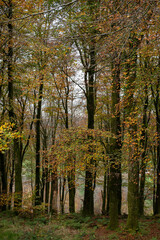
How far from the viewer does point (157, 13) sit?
3.47 metres

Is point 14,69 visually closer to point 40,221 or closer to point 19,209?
point 19,209

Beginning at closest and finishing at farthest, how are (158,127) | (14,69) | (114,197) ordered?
1. (114,197)
2. (14,69)
3. (158,127)

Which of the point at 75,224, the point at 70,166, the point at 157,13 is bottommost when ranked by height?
the point at 75,224

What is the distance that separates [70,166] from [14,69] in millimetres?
5537

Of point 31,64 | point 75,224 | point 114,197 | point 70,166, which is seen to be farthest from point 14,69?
point 75,224

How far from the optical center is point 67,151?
273 inches

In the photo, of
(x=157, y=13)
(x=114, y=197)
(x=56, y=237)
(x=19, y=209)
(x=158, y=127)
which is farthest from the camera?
(x=158, y=127)

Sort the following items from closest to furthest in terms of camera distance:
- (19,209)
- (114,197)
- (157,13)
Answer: (157,13) → (114,197) → (19,209)

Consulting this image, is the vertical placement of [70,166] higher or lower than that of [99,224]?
higher

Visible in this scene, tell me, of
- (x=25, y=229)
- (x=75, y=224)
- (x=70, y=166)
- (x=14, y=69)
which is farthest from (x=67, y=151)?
(x=14, y=69)

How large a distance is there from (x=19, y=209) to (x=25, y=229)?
176cm

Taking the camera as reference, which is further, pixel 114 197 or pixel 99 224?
pixel 99 224

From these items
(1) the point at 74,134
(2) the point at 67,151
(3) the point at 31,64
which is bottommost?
(2) the point at 67,151

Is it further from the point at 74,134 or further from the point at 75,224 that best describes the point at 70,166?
the point at 75,224
